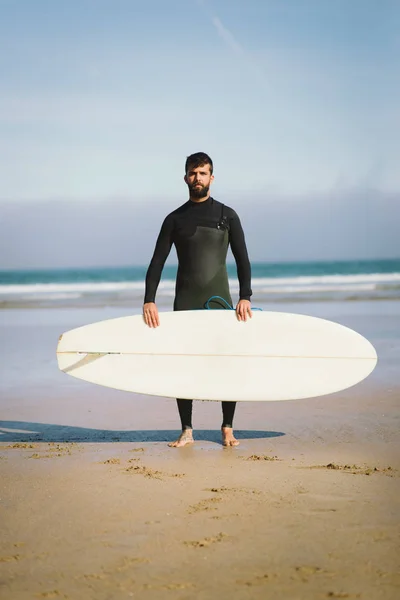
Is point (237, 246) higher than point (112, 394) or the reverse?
higher

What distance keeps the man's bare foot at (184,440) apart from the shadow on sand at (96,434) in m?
0.17

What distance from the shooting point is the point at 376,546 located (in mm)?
2574

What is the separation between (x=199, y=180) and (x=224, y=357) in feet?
3.26

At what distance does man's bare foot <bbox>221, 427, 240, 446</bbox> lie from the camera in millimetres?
4266

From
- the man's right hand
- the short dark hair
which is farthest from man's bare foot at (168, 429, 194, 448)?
the short dark hair

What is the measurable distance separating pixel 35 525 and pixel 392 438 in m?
2.22

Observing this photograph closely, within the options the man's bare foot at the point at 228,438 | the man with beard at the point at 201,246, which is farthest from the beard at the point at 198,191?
the man's bare foot at the point at 228,438

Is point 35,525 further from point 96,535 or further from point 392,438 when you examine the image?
point 392,438

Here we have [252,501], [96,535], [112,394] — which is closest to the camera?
[96,535]

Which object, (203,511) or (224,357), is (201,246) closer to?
(224,357)

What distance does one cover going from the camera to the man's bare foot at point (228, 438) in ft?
14.0

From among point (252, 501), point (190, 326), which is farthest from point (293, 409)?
point (252, 501)

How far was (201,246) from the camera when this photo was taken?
14.4 feet

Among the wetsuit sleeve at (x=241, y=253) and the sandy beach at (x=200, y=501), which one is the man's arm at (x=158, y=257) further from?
the sandy beach at (x=200, y=501)
